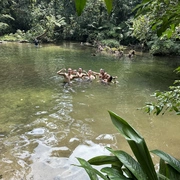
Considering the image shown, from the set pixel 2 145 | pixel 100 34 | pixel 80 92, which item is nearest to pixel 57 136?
pixel 2 145

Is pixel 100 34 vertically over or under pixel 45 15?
under

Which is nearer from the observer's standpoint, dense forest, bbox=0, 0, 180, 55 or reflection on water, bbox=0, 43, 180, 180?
reflection on water, bbox=0, 43, 180, 180

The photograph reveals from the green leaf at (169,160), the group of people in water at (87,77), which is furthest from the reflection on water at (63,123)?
the green leaf at (169,160)

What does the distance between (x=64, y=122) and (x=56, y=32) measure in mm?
28742

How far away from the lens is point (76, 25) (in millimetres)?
32062

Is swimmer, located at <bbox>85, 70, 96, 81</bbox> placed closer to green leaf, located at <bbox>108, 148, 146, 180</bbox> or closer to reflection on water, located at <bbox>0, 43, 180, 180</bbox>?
reflection on water, located at <bbox>0, 43, 180, 180</bbox>

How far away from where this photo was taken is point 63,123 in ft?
20.0

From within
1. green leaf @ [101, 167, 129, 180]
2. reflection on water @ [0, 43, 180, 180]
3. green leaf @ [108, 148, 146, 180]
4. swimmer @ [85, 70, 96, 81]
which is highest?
green leaf @ [108, 148, 146, 180]

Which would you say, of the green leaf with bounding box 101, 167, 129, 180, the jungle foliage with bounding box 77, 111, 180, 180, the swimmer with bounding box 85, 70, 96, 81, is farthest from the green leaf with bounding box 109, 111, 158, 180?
the swimmer with bounding box 85, 70, 96, 81

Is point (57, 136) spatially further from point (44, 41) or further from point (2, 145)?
point (44, 41)

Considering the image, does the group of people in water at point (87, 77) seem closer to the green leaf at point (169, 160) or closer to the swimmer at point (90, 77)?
the swimmer at point (90, 77)

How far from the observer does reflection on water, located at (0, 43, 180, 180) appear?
4277 mm

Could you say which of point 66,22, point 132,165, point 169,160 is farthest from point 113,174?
point 66,22

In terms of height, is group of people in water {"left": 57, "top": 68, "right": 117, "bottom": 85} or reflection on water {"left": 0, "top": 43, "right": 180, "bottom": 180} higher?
group of people in water {"left": 57, "top": 68, "right": 117, "bottom": 85}
